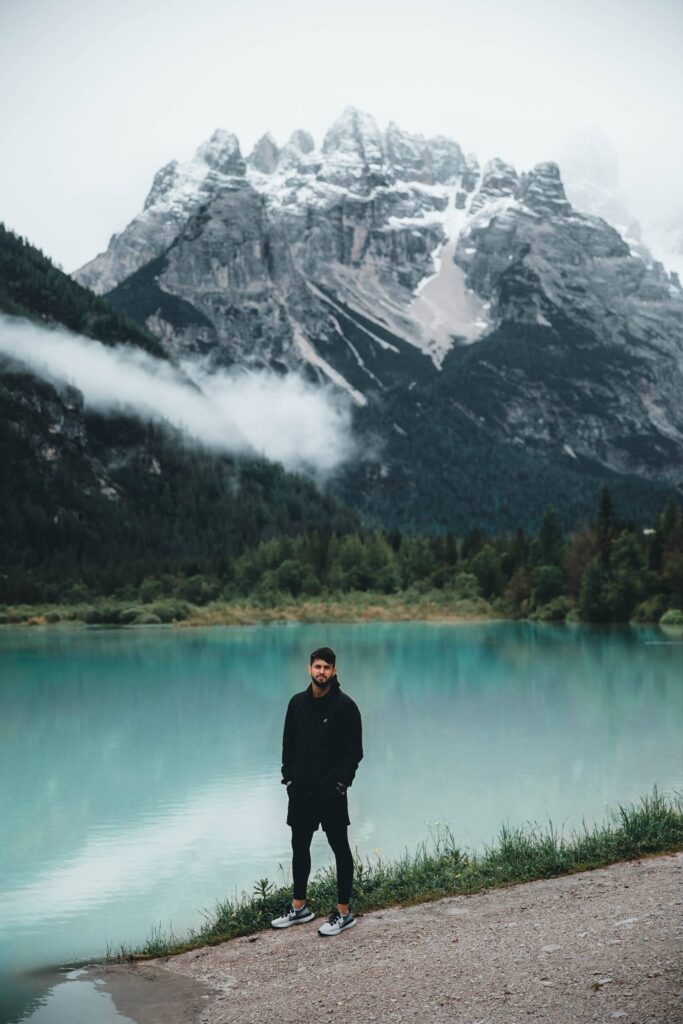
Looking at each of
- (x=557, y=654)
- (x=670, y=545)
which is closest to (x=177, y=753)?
(x=557, y=654)

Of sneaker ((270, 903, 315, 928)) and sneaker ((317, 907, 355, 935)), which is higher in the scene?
sneaker ((317, 907, 355, 935))

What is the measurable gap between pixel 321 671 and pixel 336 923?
226 cm

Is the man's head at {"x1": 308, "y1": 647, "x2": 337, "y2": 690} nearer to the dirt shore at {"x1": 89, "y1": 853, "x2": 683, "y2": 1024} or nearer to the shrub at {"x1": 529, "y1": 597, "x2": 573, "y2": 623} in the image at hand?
the dirt shore at {"x1": 89, "y1": 853, "x2": 683, "y2": 1024}

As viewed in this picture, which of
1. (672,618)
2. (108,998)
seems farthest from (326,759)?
(672,618)

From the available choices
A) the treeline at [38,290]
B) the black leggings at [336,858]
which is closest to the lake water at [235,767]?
the black leggings at [336,858]

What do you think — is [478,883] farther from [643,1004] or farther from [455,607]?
[455,607]

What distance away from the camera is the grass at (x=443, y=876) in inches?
424

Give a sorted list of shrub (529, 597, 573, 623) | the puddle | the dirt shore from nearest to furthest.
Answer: the dirt shore
the puddle
shrub (529, 597, 573, 623)

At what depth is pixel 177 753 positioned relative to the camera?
2880 cm

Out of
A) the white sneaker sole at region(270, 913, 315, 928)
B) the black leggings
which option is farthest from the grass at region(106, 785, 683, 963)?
the black leggings

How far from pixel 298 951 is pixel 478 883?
2.41m

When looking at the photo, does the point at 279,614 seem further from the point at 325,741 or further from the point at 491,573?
the point at 325,741

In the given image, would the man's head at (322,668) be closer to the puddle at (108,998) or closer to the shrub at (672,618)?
the puddle at (108,998)

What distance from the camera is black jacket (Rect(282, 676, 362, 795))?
9.84 metres
